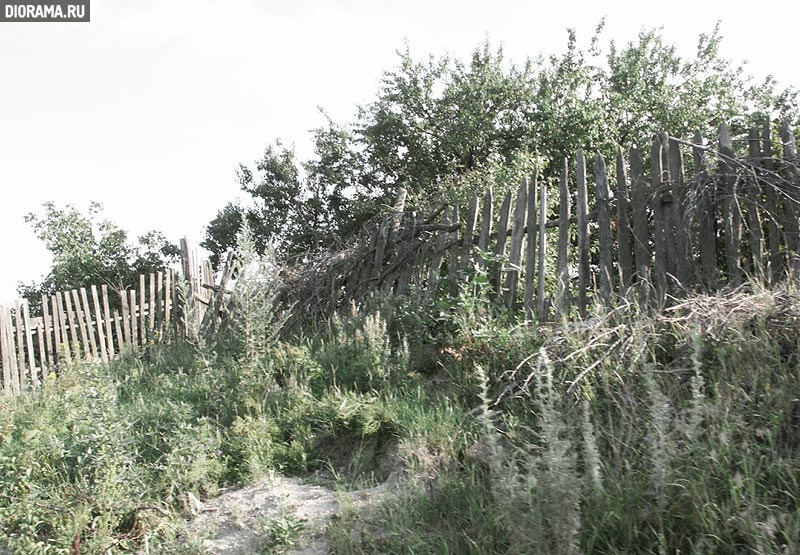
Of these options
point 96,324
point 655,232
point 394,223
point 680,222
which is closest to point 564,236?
point 655,232

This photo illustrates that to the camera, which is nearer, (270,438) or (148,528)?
(148,528)

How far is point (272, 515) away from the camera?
11.9 feet

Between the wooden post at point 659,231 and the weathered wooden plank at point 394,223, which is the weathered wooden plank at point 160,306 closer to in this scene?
the weathered wooden plank at point 394,223

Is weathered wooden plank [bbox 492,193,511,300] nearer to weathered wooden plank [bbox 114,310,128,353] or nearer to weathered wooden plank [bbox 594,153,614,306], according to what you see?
weathered wooden plank [bbox 594,153,614,306]

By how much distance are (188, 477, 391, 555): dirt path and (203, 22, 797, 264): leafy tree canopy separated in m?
13.9

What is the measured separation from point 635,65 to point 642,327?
17262 mm

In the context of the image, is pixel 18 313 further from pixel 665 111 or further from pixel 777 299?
pixel 665 111

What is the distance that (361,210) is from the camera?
62.8ft

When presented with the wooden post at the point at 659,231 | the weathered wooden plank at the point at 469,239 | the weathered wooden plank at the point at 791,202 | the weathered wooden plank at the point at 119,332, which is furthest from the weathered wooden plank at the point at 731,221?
the weathered wooden plank at the point at 119,332

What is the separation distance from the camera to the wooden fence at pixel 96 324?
8.79 meters

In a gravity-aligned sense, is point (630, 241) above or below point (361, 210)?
below

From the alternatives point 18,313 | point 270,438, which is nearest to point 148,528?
point 270,438

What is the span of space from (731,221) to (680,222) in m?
0.36

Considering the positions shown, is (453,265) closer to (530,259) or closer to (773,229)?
(530,259)
